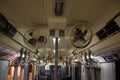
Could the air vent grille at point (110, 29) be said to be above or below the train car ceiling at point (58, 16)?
below

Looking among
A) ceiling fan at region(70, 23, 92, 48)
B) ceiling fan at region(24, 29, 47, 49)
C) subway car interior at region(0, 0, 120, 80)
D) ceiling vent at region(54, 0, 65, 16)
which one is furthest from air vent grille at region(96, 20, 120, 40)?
ceiling fan at region(24, 29, 47, 49)

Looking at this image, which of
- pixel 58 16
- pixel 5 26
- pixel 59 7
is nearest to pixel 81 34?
pixel 58 16

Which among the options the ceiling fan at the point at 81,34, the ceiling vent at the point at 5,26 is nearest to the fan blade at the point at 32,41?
the ceiling vent at the point at 5,26

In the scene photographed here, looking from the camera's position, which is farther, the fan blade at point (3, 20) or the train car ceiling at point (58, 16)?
the fan blade at point (3, 20)

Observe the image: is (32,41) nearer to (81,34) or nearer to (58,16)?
(81,34)

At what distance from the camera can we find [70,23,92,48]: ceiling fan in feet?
10.7

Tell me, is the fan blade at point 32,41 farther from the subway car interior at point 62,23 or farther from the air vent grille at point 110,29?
the air vent grille at point 110,29

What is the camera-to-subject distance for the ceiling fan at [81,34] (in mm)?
3271

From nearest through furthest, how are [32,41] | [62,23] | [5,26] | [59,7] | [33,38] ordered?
[59,7]
[62,23]
[5,26]
[33,38]
[32,41]

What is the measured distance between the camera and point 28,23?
3.34 meters

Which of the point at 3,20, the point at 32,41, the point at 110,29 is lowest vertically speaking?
the point at 32,41

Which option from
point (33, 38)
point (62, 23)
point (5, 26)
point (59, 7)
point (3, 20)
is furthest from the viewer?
point (33, 38)

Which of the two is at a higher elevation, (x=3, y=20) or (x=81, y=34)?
(x=3, y=20)

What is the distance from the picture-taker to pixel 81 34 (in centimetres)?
341
